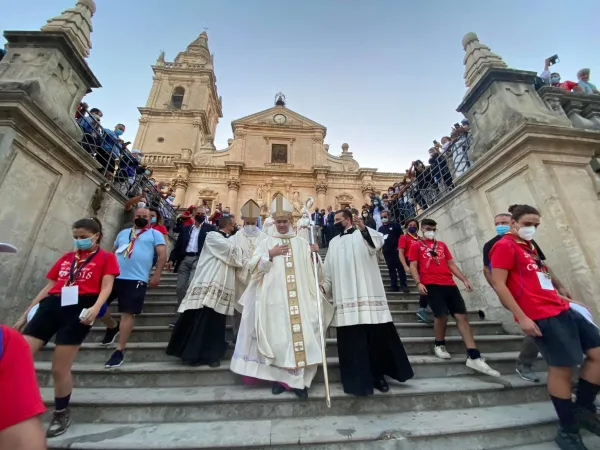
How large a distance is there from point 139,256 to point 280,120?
22791mm

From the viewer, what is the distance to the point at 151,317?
421 centimetres

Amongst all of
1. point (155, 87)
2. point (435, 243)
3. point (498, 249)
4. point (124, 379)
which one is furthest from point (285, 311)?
point (155, 87)

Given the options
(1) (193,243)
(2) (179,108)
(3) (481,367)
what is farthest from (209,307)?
(2) (179,108)

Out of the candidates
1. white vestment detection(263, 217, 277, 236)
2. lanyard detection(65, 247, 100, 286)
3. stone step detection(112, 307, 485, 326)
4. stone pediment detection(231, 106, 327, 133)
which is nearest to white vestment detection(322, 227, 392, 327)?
white vestment detection(263, 217, 277, 236)

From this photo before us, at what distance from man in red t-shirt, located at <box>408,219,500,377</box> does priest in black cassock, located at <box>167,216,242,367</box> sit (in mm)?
2607

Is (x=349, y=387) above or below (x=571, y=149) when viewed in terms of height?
below

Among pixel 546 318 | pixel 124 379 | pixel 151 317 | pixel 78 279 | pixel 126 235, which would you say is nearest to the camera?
pixel 546 318

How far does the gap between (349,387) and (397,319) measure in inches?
88.4

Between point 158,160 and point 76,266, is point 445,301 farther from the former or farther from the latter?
point 158,160

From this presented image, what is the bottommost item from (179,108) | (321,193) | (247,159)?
(321,193)

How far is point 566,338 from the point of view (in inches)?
80.6

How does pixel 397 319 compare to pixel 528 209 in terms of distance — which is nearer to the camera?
pixel 528 209

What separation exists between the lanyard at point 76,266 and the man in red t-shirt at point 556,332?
12.6ft

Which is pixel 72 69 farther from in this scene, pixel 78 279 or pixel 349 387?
pixel 349 387
